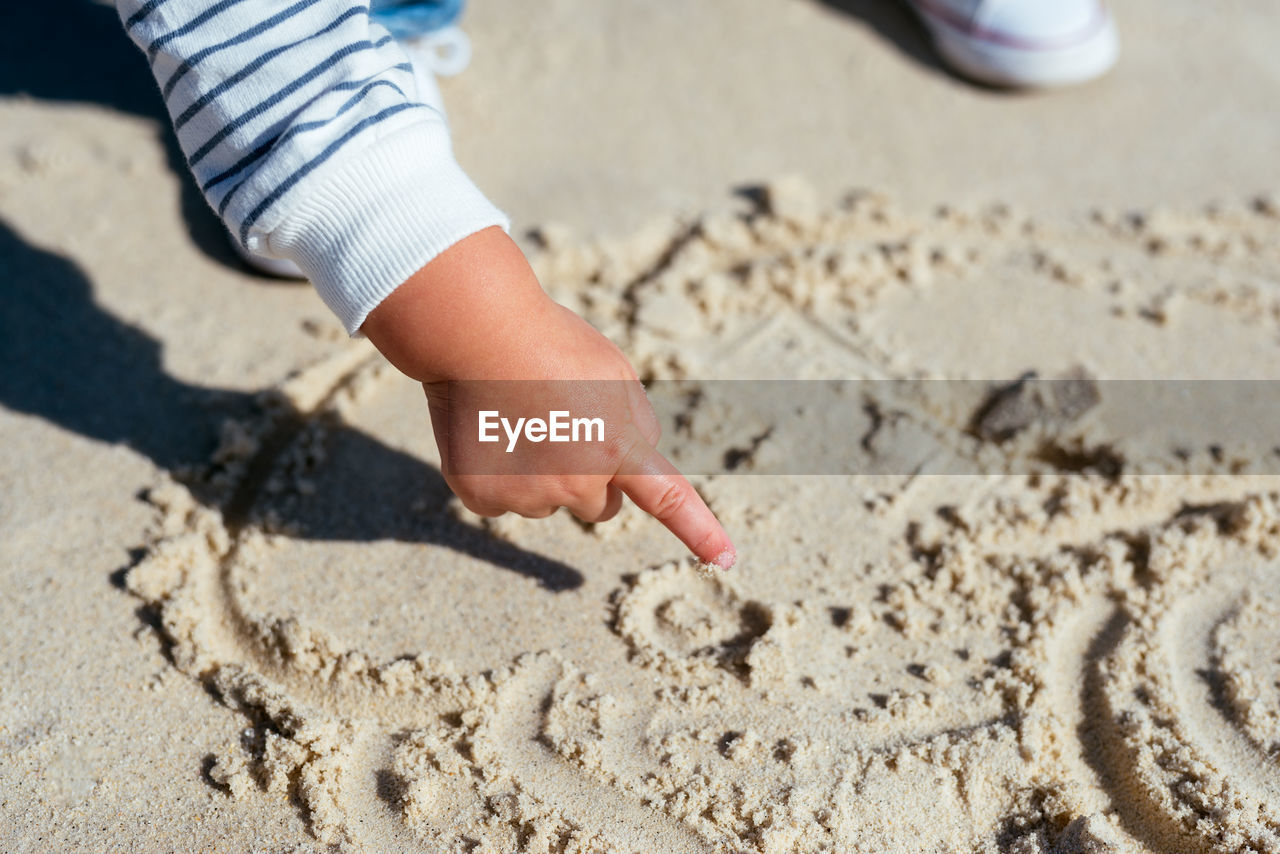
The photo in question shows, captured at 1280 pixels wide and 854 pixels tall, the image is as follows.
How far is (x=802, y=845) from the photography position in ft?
3.67

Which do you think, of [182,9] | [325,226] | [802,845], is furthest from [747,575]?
[182,9]

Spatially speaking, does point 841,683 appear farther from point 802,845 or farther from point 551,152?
point 551,152

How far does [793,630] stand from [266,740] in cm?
64

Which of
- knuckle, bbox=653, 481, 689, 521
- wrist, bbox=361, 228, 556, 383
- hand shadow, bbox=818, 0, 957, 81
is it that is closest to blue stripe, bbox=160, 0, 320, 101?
wrist, bbox=361, 228, 556, 383

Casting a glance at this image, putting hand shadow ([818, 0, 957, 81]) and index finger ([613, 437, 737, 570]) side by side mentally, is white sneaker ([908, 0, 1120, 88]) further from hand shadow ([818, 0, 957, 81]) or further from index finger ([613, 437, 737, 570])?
index finger ([613, 437, 737, 570])

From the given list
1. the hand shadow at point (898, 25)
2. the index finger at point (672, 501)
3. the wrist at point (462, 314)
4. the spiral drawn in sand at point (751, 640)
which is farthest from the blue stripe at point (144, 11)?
the hand shadow at point (898, 25)

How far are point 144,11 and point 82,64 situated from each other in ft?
3.81

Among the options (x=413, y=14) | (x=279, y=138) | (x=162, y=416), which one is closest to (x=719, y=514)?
(x=279, y=138)

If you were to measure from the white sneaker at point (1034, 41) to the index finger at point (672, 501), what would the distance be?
1.43 m

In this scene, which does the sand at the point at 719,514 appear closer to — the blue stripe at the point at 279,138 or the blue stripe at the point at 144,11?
the blue stripe at the point at 279,138

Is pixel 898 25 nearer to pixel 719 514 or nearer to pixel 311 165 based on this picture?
pixel 719 514

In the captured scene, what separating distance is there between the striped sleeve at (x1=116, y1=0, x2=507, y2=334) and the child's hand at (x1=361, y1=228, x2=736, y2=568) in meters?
0.04

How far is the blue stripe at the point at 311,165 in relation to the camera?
1109 mm

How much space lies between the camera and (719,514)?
144cm
